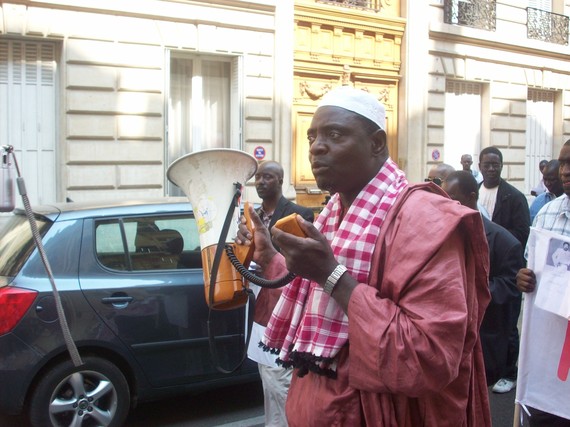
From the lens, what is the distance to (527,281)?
3.54 meters

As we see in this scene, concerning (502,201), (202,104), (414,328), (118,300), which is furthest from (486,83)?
(414,328)

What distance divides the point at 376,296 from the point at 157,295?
334 centimetres

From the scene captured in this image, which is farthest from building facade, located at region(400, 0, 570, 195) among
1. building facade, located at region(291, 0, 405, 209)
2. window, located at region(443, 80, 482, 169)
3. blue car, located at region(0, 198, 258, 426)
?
blue car, located at region(0, 198, 258, 426)

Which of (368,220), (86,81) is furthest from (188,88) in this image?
(368,220)

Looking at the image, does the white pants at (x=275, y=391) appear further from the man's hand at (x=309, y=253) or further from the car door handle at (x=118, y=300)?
Result: the man's hand at (x=309, y=253)

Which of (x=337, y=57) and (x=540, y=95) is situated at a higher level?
(x=337, y=57)

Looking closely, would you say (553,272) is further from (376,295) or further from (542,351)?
(376,295)

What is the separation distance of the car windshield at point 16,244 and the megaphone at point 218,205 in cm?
190

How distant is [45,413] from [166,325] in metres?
1.01

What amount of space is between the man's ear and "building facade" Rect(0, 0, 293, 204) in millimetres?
9938

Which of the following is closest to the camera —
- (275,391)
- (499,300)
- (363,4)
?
(499,300)

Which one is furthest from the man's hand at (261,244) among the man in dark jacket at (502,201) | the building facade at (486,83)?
the building facade at (486,83)

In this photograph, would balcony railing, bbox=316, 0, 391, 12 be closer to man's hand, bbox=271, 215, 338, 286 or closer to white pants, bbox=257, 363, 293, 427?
white pants, bbox=257, 363, 293, 427

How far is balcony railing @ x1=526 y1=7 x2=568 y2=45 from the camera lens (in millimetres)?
18375
